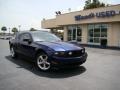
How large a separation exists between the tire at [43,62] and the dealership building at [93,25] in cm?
1457

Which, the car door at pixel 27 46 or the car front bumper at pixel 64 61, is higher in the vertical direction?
the car door at pixel 27 46

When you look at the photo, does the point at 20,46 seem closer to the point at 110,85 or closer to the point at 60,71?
the point at 60,71

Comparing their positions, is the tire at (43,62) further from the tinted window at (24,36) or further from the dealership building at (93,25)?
the dealership building at (93,25)

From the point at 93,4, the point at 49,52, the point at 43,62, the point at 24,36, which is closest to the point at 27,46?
the point at 24,36

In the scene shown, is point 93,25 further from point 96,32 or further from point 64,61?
point 64,61

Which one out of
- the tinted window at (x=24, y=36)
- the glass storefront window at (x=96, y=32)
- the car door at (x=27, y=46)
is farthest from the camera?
the glass storefront window at (x=96, y=32)

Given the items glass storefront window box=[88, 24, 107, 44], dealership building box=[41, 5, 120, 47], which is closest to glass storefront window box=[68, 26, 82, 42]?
dealership building box=[41, 5, 120, 47]

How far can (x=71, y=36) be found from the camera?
26719mm

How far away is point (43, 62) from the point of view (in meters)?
6.61

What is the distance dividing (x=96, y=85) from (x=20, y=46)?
4643mm

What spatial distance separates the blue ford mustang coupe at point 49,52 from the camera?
20.0ft

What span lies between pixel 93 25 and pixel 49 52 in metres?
17.8

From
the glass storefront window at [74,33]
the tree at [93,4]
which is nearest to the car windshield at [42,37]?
the glass storefront window at [74,33]

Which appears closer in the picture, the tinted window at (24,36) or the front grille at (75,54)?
the front grille at (75,54)
